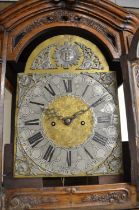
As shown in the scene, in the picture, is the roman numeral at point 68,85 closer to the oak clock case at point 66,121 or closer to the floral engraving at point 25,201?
the oak clock case at point 66,121

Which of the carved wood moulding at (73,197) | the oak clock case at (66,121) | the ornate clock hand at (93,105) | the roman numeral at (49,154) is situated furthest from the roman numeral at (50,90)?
the carved wood moulding at (73,197)

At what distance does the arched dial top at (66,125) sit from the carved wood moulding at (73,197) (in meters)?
0.08

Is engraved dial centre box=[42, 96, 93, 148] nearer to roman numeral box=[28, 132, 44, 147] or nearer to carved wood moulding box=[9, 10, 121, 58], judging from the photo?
roman numeral box=[28, 132, 44, 147]

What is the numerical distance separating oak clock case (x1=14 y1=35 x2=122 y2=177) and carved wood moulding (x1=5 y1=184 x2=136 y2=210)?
81mm

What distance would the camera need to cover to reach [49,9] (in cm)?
126

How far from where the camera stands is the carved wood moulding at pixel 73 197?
1.04 meters

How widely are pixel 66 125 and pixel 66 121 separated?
0.02 meters

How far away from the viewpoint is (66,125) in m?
1.18

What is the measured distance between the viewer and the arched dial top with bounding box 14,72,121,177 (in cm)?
114

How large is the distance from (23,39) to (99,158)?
1.97 feet

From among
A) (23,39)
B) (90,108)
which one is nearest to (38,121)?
(90,108)

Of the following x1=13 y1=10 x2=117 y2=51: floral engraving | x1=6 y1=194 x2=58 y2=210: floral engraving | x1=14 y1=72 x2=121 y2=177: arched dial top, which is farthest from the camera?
x1=13 y1=10 x2=117 y2=51: floral engraving

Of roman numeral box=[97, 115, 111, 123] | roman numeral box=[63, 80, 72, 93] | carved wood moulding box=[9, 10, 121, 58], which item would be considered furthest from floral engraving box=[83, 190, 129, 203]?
carved wood moulding box=[9, 10, 121, 58]

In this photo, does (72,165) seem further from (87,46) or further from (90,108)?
(87,46)
